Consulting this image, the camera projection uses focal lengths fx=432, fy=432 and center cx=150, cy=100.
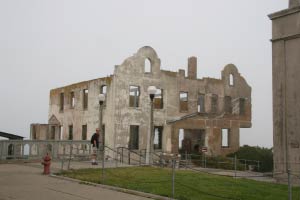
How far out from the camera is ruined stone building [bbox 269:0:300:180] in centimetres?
1805

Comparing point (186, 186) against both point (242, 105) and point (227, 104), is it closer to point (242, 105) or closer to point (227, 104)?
point (227, 104)

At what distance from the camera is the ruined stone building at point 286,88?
18.0 meters

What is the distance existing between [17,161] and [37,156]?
1.39 metres

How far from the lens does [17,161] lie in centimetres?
2411

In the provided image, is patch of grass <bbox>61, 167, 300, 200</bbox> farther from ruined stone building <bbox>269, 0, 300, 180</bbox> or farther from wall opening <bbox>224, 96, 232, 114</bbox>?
wall opening <bbox>224, 96, 232, 114</bbox>

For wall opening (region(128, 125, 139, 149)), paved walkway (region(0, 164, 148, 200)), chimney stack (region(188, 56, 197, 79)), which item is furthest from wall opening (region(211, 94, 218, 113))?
paved walkway (region(0, 164, 148, 200))

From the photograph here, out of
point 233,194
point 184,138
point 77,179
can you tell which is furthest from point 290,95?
point 184,138

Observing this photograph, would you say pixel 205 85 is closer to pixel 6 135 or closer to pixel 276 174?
pixel 6 135

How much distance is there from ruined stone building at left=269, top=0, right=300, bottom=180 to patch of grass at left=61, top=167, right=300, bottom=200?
2.71 m

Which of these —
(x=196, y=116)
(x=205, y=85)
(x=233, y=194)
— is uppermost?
(x=205, y=85)

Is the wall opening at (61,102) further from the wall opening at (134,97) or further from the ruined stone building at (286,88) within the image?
the ruined stone building at (286,88)

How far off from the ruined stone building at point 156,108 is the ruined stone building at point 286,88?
55.0 feet

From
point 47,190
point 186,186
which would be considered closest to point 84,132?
point 186,186

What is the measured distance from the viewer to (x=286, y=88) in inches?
729
